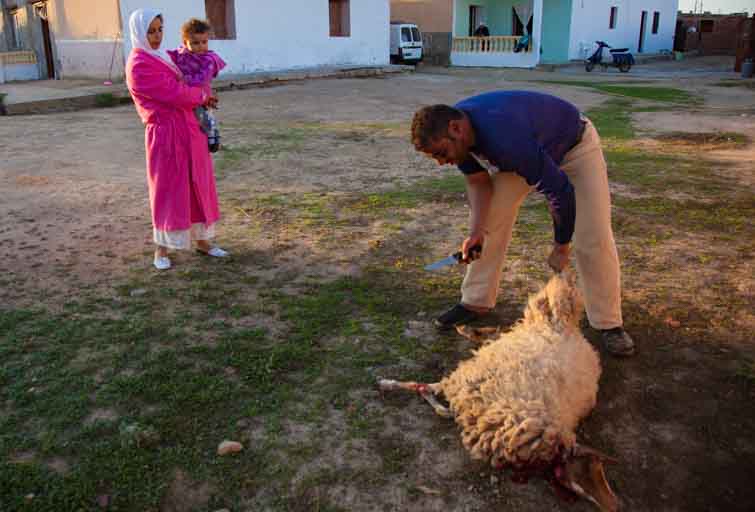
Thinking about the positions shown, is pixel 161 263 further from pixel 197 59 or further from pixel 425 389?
pixel 425 389

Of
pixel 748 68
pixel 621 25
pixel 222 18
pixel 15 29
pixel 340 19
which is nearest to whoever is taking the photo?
pixel 222 18

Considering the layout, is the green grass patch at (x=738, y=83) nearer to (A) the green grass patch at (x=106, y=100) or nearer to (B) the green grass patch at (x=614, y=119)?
(B) the green grass patch at (x=614, y=119)

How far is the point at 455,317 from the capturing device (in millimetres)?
3256

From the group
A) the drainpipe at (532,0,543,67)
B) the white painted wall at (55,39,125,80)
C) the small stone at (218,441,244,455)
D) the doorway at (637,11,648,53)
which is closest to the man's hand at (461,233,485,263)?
the small stone at (218,441,244,455)

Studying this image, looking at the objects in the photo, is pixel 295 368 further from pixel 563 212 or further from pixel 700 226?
pixel 700 226

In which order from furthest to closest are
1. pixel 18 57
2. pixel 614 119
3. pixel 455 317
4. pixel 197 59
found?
pixel 18 57 < pixel 614 119 < pixel 197 59 < pixel 455 317

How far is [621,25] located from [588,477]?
3284cm

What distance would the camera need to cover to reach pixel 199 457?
2273mm

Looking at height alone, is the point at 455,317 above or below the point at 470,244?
below

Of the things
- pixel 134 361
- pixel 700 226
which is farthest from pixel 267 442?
pixel 700 226

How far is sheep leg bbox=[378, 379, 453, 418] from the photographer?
2.48 m

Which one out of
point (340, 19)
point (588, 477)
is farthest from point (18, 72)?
point (588, 477)

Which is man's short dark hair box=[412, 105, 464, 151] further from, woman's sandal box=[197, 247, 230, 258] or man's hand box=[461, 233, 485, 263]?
woman's sandal box=[197, 247, 230, 258]

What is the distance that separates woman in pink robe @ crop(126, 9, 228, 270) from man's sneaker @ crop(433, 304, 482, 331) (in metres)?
1.85
